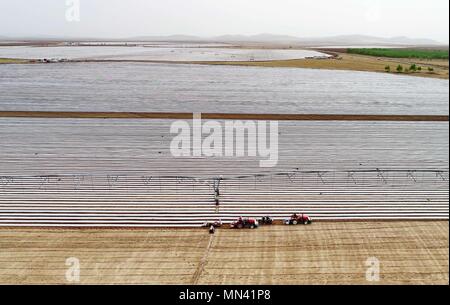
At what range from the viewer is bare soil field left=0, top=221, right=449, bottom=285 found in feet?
24.1

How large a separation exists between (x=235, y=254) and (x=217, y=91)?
1920cm

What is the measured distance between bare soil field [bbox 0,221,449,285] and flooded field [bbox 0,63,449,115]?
960cm

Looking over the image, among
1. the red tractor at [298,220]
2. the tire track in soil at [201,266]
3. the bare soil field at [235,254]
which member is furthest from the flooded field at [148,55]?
the tire track in soil at [201,266]

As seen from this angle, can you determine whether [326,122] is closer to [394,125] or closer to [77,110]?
[394,125]

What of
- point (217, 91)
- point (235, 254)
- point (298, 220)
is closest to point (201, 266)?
point (235, 254)

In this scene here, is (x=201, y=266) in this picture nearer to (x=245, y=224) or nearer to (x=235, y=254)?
(x=235, y=254)

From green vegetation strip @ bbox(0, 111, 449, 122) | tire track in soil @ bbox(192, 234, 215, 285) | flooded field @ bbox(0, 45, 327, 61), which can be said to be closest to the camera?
tire track in soil @ bbox(192, 234, 215, 285)

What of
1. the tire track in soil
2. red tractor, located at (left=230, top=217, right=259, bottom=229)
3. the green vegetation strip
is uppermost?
the green vegetation strip

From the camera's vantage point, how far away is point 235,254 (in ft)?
26.6

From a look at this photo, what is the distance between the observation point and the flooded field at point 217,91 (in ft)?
70.8

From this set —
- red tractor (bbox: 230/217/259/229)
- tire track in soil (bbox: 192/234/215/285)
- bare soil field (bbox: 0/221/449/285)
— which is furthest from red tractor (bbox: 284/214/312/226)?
tire track in soil (bbox: 192/234/215/285)

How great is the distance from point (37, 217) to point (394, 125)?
1498 cm

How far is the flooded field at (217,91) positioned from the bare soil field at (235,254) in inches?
A: 378

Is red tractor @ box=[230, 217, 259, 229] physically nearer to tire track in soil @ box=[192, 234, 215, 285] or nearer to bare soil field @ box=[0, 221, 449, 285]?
bare soil field @ box=[0, 221, 449, 285]
